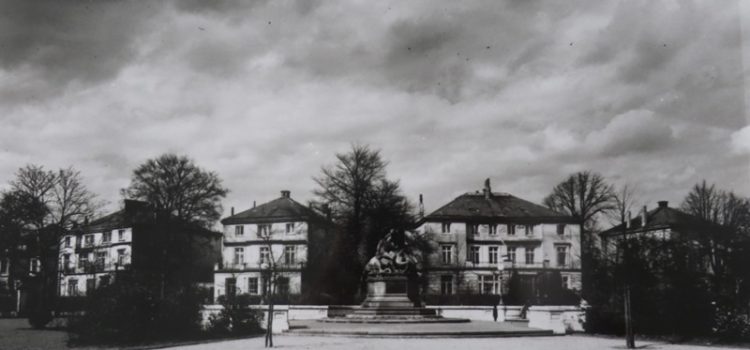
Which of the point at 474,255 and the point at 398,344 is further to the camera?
the point at 474,255

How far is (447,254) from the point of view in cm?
6669

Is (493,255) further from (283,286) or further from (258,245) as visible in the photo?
(258,245)

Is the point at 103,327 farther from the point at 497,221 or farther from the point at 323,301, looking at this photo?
the point at 497,221

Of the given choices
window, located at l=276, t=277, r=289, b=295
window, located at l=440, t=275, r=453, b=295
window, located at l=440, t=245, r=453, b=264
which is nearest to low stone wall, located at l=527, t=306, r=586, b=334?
window, located at l=276, t=277, r=289, b=295

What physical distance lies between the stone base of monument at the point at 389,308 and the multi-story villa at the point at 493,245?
34.2 meters

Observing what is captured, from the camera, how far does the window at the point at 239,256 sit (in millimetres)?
64875

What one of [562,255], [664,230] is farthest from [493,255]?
Result: [664,230]

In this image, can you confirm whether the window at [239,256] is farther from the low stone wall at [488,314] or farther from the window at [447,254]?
the low stone wall at [488,314]

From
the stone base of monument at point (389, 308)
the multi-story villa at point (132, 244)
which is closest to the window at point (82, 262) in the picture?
the multi-story villa at point (132, 244)

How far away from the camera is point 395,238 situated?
32406 millimetres

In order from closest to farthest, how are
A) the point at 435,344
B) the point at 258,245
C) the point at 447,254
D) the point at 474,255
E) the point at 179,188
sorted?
1. the point at 435,344
2. the point at 179,188
3. the point at 258,245
4. the point at 447,254
5. the point at 474,255

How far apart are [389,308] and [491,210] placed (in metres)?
40.7

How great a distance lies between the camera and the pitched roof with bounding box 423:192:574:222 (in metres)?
67.3

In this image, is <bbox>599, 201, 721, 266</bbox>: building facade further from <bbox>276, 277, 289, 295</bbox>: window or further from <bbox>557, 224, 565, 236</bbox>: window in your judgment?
<bbox>276, 277, 289, 295</bbox>: window
